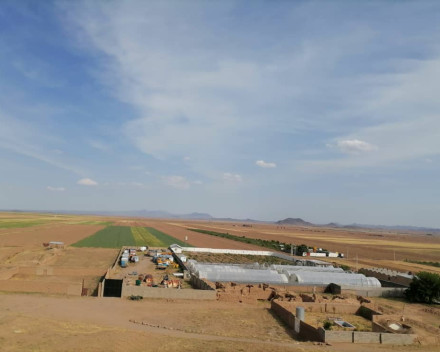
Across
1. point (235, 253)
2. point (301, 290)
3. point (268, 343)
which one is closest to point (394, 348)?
point (268, 343)

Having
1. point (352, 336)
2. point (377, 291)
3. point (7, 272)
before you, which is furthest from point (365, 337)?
point (7, 272)

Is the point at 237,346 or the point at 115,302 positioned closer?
the point at 237,346

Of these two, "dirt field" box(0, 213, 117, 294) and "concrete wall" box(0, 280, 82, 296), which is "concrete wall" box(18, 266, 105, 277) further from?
"concrete wall" box(0, 280, 82, 296)

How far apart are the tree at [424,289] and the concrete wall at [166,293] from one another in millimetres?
17524

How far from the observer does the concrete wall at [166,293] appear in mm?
27625

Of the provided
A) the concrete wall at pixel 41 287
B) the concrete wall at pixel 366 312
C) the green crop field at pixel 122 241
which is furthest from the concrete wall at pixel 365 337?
the green crop field at pixel 122 241

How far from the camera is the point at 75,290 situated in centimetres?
2881

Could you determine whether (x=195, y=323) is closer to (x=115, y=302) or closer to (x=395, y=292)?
(x=115, y=302)

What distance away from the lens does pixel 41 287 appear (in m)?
29.0

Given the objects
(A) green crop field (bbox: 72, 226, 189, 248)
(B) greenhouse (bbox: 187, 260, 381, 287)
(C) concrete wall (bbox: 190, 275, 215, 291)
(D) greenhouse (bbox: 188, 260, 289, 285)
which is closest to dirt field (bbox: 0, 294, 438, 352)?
(C) concrete wall (bbox: 190, 275, 215, 291)

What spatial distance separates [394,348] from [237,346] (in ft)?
26.2

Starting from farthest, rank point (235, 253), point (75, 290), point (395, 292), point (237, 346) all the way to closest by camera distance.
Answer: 1. point (235, 253)
2. point (395, 292)
3. point (75, 290)
4. point (237, 346)

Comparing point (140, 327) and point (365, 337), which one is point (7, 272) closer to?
point (140, 327)

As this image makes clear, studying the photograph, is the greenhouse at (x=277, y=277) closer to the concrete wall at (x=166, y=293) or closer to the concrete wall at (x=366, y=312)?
the concrete wall at (x=166, y=293)
